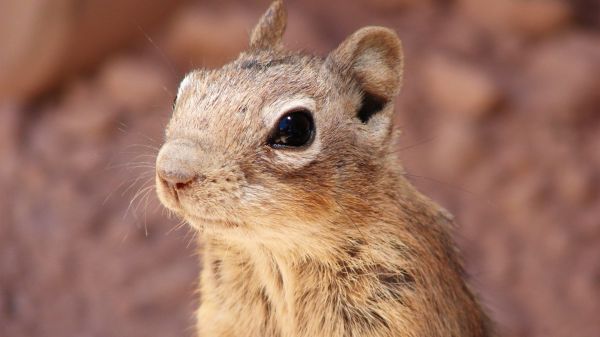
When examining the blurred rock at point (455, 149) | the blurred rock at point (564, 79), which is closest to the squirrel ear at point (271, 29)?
the blurred rock at point (455, 149)

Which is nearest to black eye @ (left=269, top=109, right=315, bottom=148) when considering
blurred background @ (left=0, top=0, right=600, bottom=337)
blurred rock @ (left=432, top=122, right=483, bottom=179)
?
blurred background @ (left=0, top=0, right=600, bottom=337)

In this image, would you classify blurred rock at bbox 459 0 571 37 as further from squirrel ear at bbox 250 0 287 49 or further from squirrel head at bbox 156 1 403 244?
squirrel head at bbox 156 1 403 244

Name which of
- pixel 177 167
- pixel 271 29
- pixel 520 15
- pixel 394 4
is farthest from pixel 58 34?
pixel 177 167

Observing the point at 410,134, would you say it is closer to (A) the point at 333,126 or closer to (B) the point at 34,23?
(B) the point at 34,23

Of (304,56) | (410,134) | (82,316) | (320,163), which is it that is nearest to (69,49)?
(82,316)

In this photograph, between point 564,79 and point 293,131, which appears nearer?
point 293,131

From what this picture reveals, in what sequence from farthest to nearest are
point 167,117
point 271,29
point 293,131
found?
point 167,117
point 271,29
point 293,131

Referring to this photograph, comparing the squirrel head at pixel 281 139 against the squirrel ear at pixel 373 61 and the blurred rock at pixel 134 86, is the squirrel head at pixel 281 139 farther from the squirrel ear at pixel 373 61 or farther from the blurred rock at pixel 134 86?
the blurred rock at pixel 134 86

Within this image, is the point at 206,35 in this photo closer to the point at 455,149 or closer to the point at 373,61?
the point at 455,149
